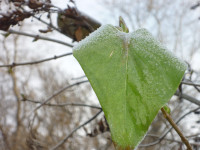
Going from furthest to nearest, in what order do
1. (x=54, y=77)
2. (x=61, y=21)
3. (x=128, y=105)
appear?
(x=54, y=77) → (x=61, y=21) → (x=128, y=105)

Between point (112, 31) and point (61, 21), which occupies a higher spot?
point (61, 21)

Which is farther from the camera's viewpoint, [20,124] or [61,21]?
[20,124]

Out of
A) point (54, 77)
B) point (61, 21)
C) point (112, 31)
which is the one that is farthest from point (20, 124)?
point (112, 31)

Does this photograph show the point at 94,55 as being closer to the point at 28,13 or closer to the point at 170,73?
the point at 170,73

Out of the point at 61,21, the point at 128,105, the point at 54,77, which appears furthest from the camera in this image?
the point at 54,77

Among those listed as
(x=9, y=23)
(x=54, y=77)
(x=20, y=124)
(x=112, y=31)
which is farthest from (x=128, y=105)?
(x=20, y=124)

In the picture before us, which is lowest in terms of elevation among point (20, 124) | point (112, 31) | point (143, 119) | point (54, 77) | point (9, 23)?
point (20, 124)
